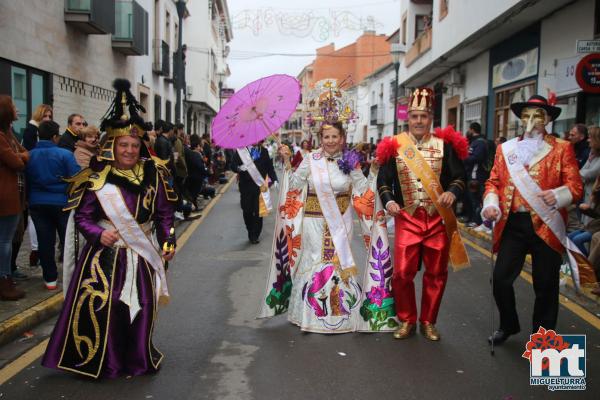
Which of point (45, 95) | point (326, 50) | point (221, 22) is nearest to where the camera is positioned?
point (45, 95)

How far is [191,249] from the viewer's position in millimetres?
9555

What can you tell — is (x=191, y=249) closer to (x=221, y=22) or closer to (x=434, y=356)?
(x=434, y=356)

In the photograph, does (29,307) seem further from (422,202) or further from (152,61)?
(152,61)

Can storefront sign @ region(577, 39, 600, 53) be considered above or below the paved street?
above

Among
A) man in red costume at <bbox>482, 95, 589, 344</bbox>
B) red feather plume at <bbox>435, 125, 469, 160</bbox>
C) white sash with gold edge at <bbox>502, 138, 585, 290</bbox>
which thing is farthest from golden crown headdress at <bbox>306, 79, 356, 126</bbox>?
white sash with gold edge at <bbox>502, 138, 585, 290</bbox>

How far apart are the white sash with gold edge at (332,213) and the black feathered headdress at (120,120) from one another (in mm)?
1690

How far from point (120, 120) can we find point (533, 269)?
10.7 ft

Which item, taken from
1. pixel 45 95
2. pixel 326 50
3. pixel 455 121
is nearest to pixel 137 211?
pixel 45 95

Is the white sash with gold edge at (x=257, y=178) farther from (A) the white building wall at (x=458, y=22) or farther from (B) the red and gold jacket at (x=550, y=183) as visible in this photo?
(A) the white building wall at (x=458, y=22)

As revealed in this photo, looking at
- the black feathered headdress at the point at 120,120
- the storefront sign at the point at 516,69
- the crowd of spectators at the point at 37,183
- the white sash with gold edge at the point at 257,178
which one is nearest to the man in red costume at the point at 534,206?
the black feathered headdress at the point at 120,120

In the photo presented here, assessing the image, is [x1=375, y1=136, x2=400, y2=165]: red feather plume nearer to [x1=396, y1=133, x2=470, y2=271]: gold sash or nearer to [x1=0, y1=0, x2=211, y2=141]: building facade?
[x1=396, y1=133, x2=470, y2=271]: gold sash

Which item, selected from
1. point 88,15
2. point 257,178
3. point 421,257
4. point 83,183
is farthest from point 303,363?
point 88,15

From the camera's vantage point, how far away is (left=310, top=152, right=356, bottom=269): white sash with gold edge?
5.37 m

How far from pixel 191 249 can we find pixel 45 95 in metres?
5.43
